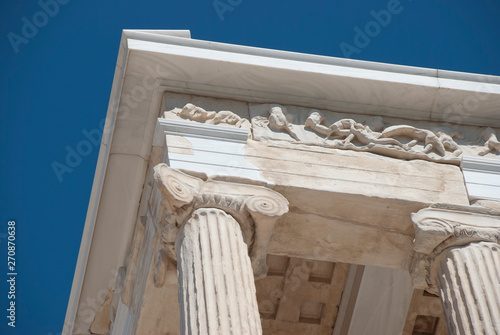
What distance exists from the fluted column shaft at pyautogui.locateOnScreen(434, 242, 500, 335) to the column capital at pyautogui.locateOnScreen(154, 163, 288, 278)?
2.12 m

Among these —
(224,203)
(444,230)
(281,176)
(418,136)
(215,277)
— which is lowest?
(215,277)

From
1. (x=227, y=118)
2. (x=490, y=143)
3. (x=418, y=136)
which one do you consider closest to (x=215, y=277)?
(x=227, y=118)

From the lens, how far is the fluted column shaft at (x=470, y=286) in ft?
38.5

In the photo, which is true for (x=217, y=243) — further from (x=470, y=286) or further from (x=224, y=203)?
(x=470, y=286)

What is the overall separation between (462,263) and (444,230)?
20.0 inches

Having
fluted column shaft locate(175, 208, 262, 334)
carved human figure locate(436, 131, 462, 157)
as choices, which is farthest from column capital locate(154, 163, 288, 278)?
carved human figure locate(436, 131, 462, 157)

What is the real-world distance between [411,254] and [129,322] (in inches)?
168

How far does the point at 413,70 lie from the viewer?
14.5 meters

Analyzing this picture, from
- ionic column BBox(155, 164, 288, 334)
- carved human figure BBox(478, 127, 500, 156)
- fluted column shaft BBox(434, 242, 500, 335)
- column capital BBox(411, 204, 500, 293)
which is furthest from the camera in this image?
carved human figure BBox(478, 127, 500, 156)

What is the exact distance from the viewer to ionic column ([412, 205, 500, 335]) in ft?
38.8

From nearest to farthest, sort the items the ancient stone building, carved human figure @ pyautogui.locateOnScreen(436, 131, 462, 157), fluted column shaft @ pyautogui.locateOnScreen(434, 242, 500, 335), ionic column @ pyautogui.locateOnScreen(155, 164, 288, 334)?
ionic column @ pyautogui.locateOnScreen(155, 164, 288, 334), fluted column shaft @ pyautogui.locateOnScreen(434, 242, 500, 335), the ancient stone building, carved human figure @ pyautogui.locateOnScreen(436, 131, 462, 157)

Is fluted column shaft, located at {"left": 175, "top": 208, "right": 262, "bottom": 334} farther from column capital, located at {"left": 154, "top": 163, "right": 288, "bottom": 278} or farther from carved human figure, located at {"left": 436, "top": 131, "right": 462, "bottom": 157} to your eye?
carved human figure, located at {"left": 436, "top": 131, "right": 462, "bottom": 157}

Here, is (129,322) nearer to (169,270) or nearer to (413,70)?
(169,270)

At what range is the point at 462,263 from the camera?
40.8ft
